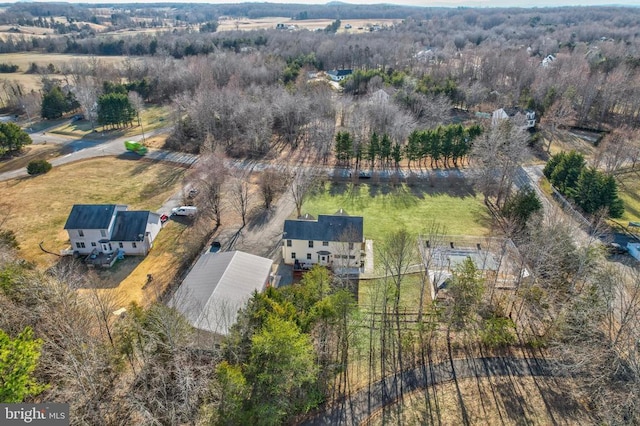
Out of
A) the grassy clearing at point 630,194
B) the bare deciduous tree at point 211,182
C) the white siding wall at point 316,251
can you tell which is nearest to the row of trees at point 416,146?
the grassy clearing at point 630,194

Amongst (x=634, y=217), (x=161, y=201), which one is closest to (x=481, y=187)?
(x=634, y=217)

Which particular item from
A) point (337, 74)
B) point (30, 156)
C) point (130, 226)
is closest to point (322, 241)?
point (130, 226)

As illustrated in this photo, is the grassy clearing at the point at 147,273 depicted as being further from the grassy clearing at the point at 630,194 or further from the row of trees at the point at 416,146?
the grassy clearing at the point at 630,194

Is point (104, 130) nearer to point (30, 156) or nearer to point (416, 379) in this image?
point (30, 156)

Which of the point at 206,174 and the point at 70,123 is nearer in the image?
the point at 206,174

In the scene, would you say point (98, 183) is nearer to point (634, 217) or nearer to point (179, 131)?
point (179, 131)

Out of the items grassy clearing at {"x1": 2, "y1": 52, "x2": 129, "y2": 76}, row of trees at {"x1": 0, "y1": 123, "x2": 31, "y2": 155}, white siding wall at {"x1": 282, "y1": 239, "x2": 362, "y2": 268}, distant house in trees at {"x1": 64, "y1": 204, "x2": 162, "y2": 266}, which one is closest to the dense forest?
distant house in trees at {"x1": 64, "y1": 204, "x2": 162, "y2": 266}
